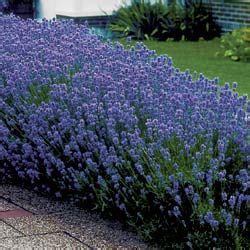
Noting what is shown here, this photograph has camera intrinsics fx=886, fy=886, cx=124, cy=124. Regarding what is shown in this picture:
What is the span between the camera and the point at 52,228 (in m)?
4.92

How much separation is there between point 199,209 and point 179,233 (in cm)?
31

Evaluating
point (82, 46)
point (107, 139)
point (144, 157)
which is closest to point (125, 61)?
point (82, 46)

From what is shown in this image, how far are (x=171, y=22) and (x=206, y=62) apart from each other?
2.82m

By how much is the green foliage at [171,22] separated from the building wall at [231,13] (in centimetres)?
14

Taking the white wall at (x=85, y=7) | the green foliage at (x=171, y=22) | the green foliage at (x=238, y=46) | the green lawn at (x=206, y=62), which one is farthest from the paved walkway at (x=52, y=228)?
the white wall at (x=85, y=7)

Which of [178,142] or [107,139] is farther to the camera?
[107,139]

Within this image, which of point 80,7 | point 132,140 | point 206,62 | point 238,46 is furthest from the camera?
point 80,7

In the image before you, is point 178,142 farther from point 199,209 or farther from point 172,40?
point 172,40

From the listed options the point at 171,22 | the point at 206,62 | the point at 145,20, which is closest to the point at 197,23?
the point at 171,22

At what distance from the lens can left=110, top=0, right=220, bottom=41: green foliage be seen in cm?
1450

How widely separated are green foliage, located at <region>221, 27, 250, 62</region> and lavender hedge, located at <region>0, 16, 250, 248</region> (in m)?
5.90

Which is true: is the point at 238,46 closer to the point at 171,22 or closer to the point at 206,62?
the point at 206,62

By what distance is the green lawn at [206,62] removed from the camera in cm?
1045

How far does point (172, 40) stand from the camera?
571 inches
